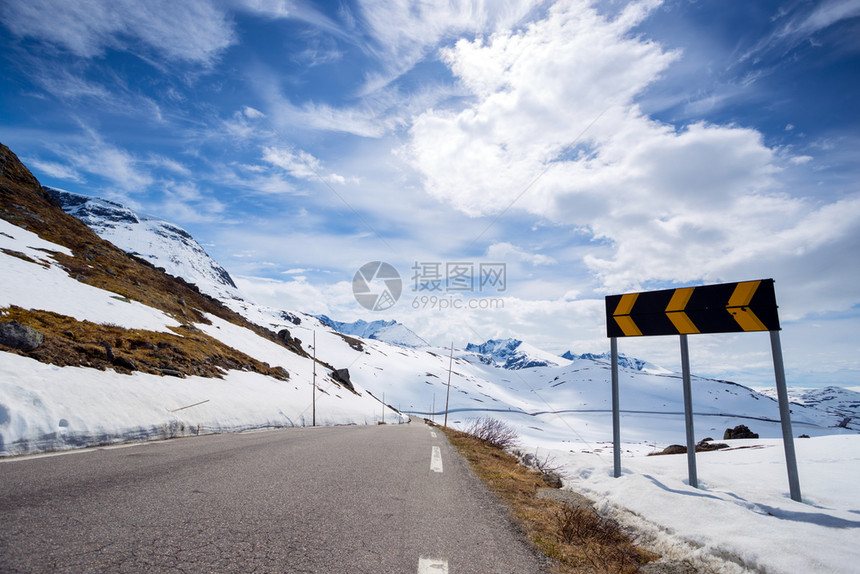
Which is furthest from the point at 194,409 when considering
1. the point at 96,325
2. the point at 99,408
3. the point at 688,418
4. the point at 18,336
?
the point at 688,418

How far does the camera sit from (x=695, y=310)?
647 centimetres

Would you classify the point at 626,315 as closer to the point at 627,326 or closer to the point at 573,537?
the point at 627,326

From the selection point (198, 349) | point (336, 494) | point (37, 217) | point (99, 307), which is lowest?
point (336, 494)

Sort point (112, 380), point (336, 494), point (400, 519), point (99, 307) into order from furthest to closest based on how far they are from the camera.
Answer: point (99, 307)
point (112, 380)
point (336, 494)
point (400, 519)

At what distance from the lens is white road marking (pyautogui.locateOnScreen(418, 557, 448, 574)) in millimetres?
2647

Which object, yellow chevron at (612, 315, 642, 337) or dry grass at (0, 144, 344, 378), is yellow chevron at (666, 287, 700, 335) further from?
dry grass at (0, 144, 344, 378)

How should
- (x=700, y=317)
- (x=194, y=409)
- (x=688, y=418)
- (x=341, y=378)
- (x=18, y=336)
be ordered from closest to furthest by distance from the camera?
(x=700, y=317) < (x=688, y=418) < (x=18, y=336) < (x=194, y=409) < (x=341, y=378)

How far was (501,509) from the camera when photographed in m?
4.62

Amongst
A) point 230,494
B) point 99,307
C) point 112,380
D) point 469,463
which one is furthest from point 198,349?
point 230,494

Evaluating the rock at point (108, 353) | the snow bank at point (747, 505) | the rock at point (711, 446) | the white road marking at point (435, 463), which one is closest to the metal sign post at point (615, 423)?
the snow bank at point (747, 505)

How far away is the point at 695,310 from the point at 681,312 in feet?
0.69

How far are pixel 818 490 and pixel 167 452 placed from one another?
33.7 feet

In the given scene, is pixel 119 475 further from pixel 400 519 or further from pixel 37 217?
pixel 37 217

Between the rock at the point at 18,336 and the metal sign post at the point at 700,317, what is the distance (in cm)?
1701
